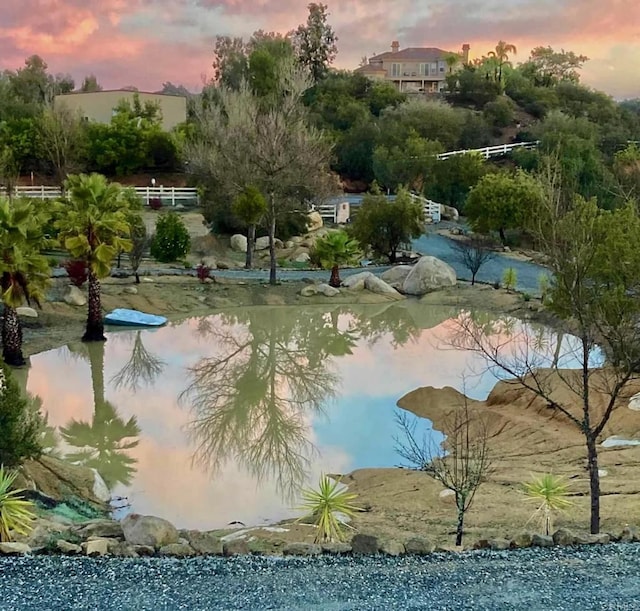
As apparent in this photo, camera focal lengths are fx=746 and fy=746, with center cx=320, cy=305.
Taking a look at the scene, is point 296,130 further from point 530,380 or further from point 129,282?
point 530,380

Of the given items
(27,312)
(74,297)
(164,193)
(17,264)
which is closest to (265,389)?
(17,264)

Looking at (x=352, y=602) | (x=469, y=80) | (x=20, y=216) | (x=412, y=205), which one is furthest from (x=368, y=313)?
(x=469, y=80)

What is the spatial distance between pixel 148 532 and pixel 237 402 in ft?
27.2

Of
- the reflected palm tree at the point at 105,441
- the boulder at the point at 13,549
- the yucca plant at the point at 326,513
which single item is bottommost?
the reflected palm tree at the point at 105,441

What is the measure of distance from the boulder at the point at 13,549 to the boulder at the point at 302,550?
8.46 ft

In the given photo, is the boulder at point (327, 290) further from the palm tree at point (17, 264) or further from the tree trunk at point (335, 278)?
the palm tree at point (17, 264)

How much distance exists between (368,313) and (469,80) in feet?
173

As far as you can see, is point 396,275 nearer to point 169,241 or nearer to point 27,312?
point 169,241

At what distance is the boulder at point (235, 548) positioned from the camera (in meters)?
7.68

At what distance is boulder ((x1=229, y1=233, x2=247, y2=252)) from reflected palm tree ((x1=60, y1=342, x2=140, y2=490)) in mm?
18814

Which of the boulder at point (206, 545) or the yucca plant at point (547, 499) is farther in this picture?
the yucca plant at point (547, 499)

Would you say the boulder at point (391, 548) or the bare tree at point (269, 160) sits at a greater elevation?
the bare tree at point (269, 160)

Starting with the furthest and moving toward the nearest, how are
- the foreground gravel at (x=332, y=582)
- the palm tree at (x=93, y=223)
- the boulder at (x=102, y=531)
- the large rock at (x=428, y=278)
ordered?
the large rock at (x=428, y=278)
the palm tree at (x=93, y=223)
the boulder at (x=102, y=531)
the foreground gravel at (x=332, y=582)

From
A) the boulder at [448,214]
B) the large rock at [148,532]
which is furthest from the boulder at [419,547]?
the boulder at [448,214]
